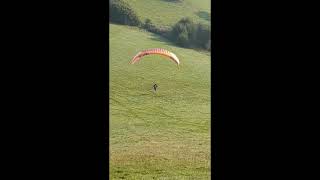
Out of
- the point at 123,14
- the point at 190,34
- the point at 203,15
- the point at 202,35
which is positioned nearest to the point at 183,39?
the point at 190,34

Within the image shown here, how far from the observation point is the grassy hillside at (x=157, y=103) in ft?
49.0

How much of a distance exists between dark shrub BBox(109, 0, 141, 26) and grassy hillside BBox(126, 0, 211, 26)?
3.51ft

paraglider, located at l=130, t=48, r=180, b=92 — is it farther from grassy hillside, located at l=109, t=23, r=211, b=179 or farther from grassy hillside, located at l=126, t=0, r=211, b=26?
grassy hillside, located at l=126, t=0, r=211, b=26

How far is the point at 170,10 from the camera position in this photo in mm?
29719

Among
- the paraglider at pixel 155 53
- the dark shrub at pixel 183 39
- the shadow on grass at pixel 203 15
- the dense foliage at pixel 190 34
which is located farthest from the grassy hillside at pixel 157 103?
the paraglider at pixel 155 53

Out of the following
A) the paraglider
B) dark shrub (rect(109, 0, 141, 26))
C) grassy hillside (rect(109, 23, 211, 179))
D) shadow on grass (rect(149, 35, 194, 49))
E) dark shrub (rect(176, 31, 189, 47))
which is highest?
the paraglider

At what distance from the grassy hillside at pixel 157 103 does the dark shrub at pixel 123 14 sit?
2.21ft

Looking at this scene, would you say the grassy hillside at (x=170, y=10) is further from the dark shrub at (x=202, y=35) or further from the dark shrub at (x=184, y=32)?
the dark shrub at (x=202, y=35)

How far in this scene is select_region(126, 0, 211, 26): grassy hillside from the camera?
28.6 m

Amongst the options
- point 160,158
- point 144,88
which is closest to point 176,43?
point 144,88

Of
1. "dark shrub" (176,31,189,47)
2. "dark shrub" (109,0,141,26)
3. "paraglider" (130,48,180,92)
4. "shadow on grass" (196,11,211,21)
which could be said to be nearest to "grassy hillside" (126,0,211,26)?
"shadow on grass" (196,11,211,21)

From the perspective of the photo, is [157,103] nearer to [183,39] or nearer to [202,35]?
[183,39]

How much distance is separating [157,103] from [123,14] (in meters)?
7.44
